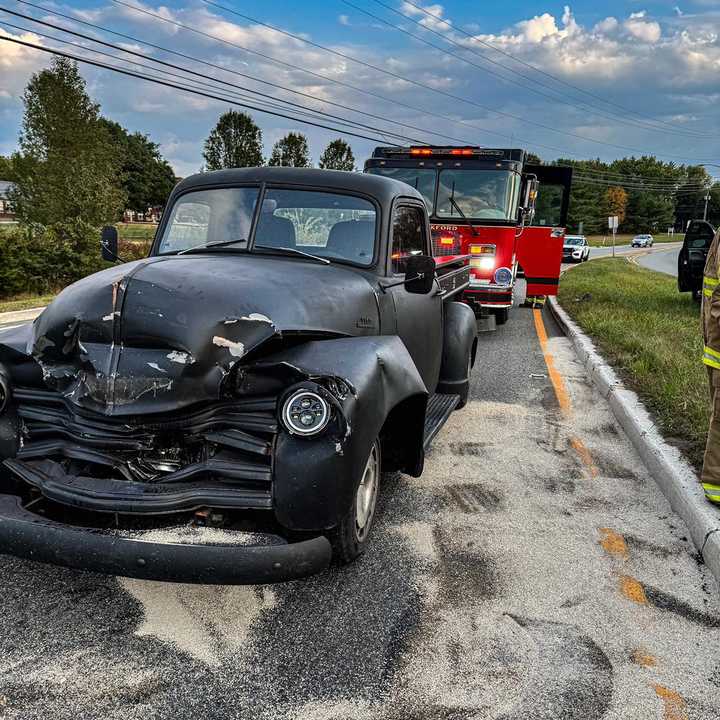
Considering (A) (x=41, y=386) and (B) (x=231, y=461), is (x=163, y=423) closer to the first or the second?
(B) (x=231, y=461)

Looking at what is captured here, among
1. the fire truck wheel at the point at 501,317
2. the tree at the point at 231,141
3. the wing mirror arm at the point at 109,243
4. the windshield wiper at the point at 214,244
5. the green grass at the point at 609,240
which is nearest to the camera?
the windshield wiper at the point at 214,244

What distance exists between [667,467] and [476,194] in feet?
22.5

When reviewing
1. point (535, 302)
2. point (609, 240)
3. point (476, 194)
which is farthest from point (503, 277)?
point (609, 240)

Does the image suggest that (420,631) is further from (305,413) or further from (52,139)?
(52,139)

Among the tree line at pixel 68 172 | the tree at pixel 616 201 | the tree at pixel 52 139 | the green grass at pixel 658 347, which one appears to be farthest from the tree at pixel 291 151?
the tree at pixel 616 201

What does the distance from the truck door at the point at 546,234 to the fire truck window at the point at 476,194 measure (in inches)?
84.7

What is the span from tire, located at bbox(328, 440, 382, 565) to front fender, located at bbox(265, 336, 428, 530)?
0.15m

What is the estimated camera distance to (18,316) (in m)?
12.8

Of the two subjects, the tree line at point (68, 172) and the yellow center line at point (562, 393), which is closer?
the yellow center line at point (562, 393)

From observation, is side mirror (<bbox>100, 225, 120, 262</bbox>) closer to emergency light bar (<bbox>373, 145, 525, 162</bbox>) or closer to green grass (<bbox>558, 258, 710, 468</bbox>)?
green grass (<bbox>558, 258, 710, 468</bbox>)

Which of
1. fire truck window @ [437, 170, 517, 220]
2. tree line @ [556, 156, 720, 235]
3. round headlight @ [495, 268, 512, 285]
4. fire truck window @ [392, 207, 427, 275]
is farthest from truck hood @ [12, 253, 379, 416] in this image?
tree line @ [556, 156, 720, 235]

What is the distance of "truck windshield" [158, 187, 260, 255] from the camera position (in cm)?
418

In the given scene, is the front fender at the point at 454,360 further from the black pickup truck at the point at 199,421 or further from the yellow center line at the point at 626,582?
the black pickup truck at the point at 199,421

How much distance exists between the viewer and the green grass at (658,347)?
5.65 meters
